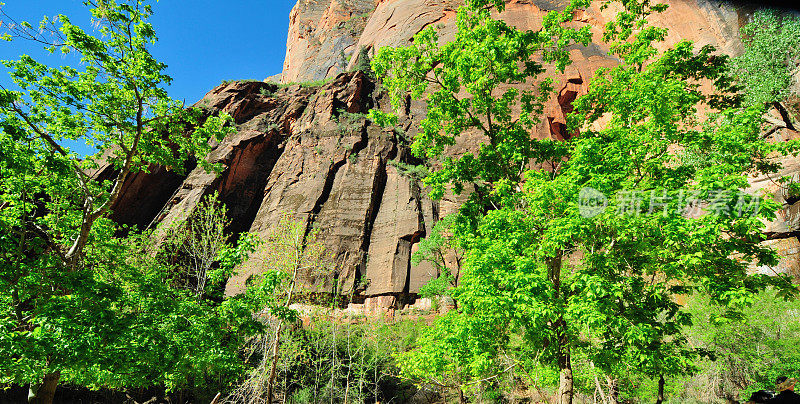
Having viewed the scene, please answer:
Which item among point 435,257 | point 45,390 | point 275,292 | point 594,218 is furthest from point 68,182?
point 435,257

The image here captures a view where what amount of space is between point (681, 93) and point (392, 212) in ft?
98.4

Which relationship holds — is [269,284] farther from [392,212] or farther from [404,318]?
[392,212]

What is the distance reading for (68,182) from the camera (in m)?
9.62

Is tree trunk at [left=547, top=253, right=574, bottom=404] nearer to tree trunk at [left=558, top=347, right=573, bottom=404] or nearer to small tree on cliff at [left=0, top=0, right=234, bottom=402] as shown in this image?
tree trunk at [left=558, top=347, right=573, bottom=404]

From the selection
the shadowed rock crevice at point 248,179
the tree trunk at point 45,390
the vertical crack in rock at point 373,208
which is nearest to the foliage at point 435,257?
the vertical crack in rock at point 373,208

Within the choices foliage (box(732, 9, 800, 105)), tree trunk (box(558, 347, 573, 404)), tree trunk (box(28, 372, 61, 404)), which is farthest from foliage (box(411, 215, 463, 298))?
tree trunk (box(28, 372, 61, 404))

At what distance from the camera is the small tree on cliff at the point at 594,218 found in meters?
7.21

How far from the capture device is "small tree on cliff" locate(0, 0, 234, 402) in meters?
6.74

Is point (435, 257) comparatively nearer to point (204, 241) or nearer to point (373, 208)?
→ point (373, 208)

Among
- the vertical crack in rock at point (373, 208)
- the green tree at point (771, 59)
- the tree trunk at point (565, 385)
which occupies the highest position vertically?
the green tree at point (771, 59)

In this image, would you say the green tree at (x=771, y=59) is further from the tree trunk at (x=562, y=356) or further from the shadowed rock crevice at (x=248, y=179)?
the shadowed rock crevice at (x=248, y=179)

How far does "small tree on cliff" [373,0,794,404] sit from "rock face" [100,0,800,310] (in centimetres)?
1969

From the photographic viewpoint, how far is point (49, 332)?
258 inches

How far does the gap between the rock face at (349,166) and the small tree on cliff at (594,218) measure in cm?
1969
